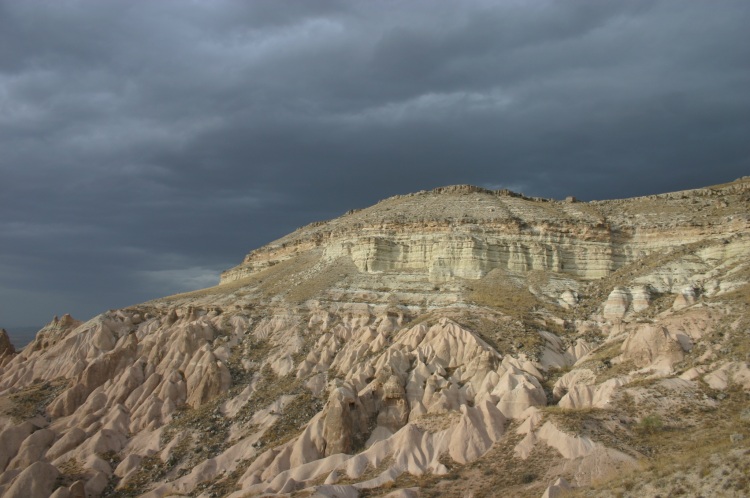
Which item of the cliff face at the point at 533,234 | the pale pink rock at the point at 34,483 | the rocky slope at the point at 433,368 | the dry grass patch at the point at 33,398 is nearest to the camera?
the rocky slope at the point at 433,368

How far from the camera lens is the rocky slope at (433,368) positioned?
28.9 metres

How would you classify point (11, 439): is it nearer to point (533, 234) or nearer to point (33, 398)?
point (33, 398)

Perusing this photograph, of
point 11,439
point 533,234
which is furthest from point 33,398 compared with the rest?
point 533,234

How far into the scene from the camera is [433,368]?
4362 centimetres

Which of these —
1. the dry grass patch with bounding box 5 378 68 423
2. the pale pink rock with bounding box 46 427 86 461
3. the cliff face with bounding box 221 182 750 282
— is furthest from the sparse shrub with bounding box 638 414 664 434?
the dry grass patch with bounding box 5 378 68 423

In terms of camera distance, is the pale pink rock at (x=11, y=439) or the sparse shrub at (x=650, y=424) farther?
the pale pink rock at (x=11, y=439)

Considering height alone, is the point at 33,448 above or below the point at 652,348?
below

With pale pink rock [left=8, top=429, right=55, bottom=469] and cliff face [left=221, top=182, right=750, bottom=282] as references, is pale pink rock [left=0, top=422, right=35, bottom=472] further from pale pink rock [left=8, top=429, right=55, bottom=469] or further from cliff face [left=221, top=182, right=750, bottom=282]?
cliff face [left=221, top=182, right=750, bottom=282]

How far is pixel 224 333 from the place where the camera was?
57.2m

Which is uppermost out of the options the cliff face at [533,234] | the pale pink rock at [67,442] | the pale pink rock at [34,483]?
the cliff face at [533,234]

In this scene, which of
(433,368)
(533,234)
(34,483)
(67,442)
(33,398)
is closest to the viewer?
(34,483)

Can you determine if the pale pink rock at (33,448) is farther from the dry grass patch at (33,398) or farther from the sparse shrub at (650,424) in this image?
the sparse shrub at (650,424)

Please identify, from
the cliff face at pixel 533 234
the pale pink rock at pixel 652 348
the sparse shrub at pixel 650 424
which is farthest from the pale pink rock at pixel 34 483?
the pale pink rock at pixel 652 348

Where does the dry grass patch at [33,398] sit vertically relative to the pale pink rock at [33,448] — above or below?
above
